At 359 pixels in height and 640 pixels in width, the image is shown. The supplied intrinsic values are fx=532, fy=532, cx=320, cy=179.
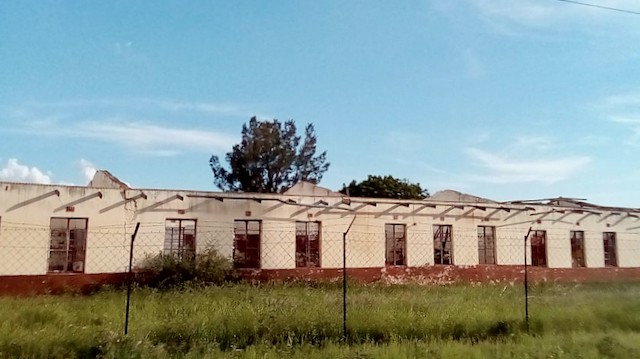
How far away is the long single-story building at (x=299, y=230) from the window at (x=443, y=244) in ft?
0.15

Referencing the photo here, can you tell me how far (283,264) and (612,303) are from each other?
39.5ft

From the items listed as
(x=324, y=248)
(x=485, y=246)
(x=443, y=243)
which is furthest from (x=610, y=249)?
(x=324, y=248)

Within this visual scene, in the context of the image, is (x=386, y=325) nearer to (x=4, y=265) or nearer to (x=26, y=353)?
(x=26, y=353)

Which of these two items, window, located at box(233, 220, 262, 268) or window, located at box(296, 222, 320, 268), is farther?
window, located at box(296, 222, 320, 268)

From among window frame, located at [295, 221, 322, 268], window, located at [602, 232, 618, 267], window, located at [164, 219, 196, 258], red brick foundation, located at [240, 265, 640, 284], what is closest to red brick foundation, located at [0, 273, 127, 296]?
window, located at [164, 219, 196, 258]

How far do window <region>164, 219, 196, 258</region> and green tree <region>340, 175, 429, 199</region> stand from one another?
22.8 metres

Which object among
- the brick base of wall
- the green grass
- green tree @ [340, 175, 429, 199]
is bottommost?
the green grass

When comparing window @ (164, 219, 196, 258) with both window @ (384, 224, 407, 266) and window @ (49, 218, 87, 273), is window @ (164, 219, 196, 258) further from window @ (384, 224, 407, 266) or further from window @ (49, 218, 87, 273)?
window @ (384, 224, 407, 266)

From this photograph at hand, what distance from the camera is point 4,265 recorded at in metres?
17.0

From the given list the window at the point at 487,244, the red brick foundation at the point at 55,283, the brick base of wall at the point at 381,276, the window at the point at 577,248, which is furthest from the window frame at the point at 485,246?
the red brick foundation at the point at 55,283

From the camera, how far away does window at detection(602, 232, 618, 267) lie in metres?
28.8

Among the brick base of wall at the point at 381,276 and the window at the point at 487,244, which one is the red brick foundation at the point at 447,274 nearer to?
the brick base of wall at the point at 381,276

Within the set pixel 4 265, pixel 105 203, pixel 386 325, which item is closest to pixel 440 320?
pixel 386 325

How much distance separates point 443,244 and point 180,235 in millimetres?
11873
